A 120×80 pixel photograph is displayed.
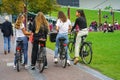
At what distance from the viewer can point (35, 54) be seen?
12531mm

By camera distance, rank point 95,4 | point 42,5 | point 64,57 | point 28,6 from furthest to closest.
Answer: point 95,4 < point 42,5 < point 28,6 < point 64,57

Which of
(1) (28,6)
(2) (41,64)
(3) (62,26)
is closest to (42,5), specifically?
(1) (28,6)

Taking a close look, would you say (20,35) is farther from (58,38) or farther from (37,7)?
(37,7)

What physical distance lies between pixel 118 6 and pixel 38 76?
323 ft

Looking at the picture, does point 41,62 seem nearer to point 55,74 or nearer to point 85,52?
point 55,74

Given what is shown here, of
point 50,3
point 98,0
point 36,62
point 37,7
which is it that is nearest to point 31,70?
point 36,62

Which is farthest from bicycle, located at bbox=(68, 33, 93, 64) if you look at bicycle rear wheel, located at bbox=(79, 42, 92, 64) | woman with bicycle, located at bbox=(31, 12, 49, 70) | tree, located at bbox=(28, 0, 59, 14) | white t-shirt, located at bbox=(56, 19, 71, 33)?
tree, located at bbox=(28, 0, 59, 14)

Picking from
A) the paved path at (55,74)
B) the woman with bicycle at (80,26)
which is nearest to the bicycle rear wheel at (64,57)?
the paved path at (55,74)

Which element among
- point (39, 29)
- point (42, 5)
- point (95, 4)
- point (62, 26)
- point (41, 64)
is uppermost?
point (95, 4)

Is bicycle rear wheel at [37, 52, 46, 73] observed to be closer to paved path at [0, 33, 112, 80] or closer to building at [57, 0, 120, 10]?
paved path at [0, 33, 112, 80]

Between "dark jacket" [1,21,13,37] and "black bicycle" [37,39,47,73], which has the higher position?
"dark jacket" [1,21,13,37]

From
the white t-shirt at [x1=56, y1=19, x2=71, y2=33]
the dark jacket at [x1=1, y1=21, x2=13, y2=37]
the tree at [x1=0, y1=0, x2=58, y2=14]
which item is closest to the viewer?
the white t-shirt at [x1=56, y1=19, x2=71, y2=33]

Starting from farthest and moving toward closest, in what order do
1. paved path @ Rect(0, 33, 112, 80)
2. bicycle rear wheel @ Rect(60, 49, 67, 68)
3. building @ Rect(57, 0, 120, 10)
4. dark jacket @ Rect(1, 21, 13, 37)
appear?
building @ Rect(57, 0, 120, 10) < dark jacket @ Rect(1, 21, 13, 37) < bicycle rear wheel @ Rect(60, 49, 67, 68) < paved path @ Rect(0, 33, 112, 80)

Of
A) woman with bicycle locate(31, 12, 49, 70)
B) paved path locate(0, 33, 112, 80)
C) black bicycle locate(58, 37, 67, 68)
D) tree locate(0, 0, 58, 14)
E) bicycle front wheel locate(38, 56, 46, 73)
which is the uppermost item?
tree locate(0, 0, 58, 14)
